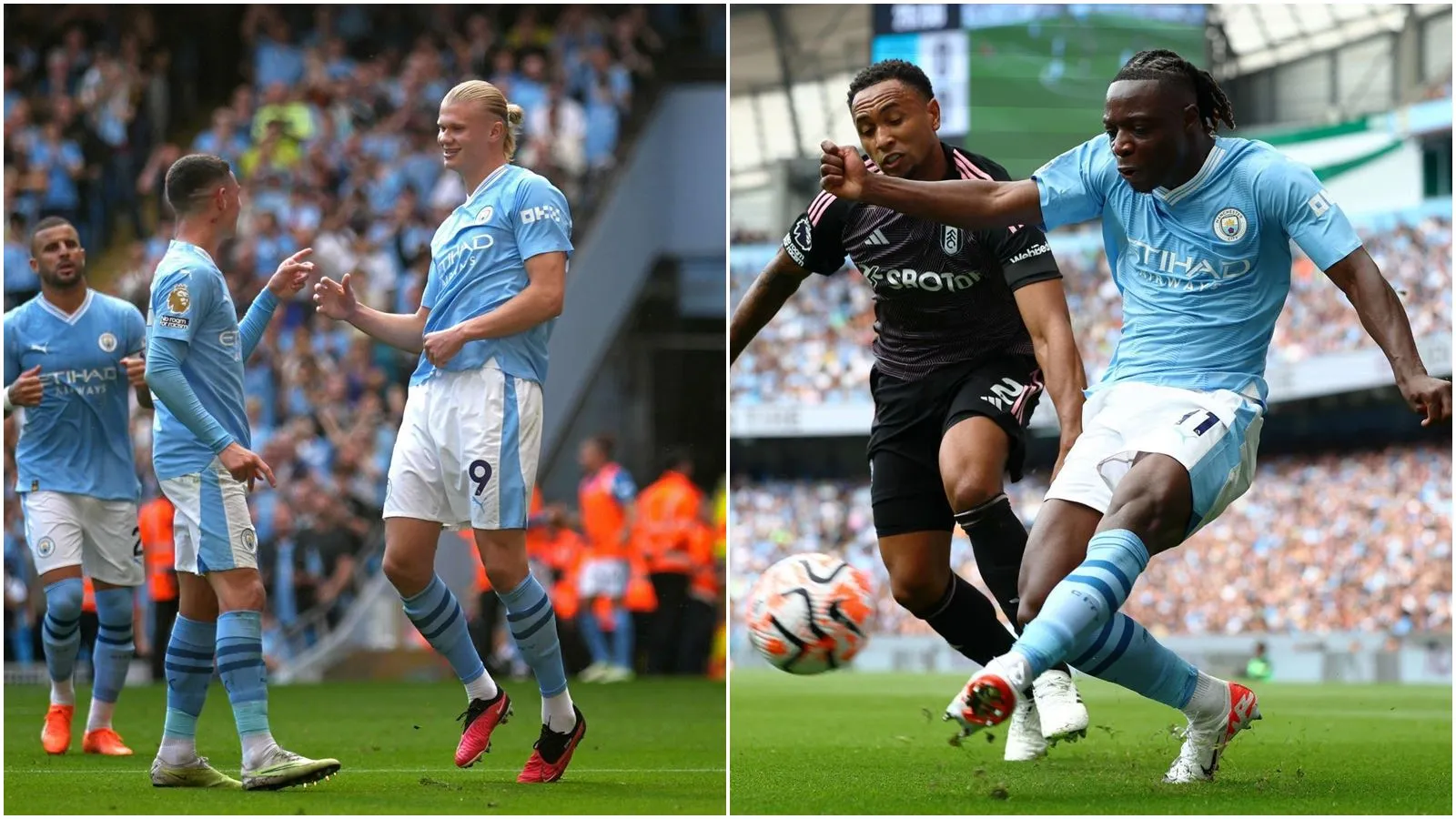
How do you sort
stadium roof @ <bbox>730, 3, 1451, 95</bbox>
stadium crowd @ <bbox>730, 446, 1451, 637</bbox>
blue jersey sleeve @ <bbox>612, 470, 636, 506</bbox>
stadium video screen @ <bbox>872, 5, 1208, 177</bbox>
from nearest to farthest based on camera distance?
blue jersey sleeve @ <bbox>612, 470, 636, 506</bbox> → stadium crowd @ <bbox>730, 446, 1451, 637</bbox> → stadium video screen @ <bbox>872, 5, 1208, 177</bbox> → stadium roof @ <bbox>730, 3, 1451, 95</bbox>

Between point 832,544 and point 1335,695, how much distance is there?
13.1 m

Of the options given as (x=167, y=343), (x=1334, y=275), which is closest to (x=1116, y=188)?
(x=1334, y=275)

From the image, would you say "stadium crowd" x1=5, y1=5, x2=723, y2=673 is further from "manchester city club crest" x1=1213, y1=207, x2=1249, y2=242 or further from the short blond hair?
"manchester city club crest" x1=1213, y1=207, x2=1249, y2=242

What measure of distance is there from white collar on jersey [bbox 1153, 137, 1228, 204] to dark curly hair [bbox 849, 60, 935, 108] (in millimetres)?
1085

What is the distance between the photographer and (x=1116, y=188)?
479cm

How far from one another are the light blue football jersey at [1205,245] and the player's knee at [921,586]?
125 cm

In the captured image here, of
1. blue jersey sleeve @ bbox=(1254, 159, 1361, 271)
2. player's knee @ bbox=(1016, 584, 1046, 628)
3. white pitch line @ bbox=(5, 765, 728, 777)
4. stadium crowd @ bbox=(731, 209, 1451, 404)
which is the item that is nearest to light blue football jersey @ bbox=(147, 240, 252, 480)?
white pitch line @ bbox=(5, 765, 728, 777)

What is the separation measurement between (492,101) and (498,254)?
0.50 metres

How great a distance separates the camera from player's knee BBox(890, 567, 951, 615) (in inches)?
229

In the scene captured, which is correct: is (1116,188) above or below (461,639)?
above

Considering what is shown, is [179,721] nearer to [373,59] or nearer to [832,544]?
[373,59]

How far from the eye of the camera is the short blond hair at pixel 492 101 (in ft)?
17.5

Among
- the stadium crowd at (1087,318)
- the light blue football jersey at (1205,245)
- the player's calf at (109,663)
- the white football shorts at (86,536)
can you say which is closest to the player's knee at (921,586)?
the light blue football jersey at (1205,245)

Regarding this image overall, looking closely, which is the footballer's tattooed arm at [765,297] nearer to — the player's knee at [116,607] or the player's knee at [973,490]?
the player's knee at [973,490]
